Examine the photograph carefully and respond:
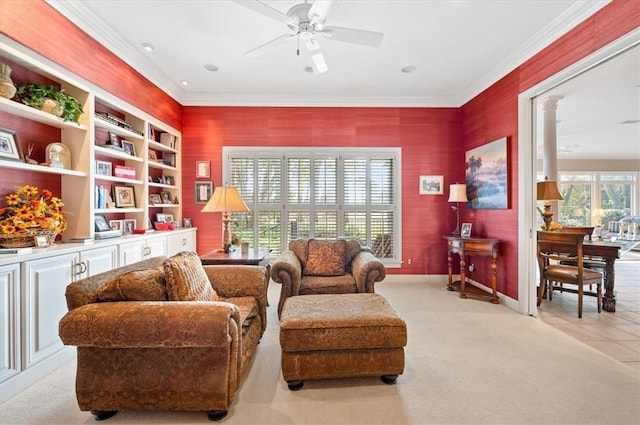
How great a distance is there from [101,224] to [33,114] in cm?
119

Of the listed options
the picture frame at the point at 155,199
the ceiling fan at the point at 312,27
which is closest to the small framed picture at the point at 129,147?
the picture frame at the point at 155,199

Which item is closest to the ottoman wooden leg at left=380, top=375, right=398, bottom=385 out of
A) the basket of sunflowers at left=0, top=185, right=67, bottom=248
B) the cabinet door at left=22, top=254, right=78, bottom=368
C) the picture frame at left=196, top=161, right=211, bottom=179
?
the cabinet door at left=22, top=254, right=78, bottom=368

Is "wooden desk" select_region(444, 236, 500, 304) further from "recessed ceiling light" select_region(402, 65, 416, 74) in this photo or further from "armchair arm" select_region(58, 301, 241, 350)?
"armchair arm" select_region(58, 301, 241, 350)

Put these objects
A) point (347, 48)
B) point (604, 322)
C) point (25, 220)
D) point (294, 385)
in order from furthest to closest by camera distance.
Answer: point (347, 48) < point (604, 322) < point (25, 220) < point (294, 385)

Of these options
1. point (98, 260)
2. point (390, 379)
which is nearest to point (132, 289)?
point (98, 260)

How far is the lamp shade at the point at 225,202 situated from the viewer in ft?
11.0

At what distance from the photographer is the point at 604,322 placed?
3.28 meters

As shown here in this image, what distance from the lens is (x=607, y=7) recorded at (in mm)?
2467

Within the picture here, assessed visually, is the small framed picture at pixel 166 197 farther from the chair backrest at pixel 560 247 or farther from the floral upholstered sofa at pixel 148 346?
the chair backrest at pixel 560 247

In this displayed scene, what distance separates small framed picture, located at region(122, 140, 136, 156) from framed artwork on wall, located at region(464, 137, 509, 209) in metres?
4.76

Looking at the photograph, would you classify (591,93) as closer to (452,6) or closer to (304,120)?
(452,6)

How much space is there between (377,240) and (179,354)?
3.83 m

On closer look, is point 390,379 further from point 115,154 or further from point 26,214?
point 115,154

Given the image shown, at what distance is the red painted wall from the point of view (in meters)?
4.95
